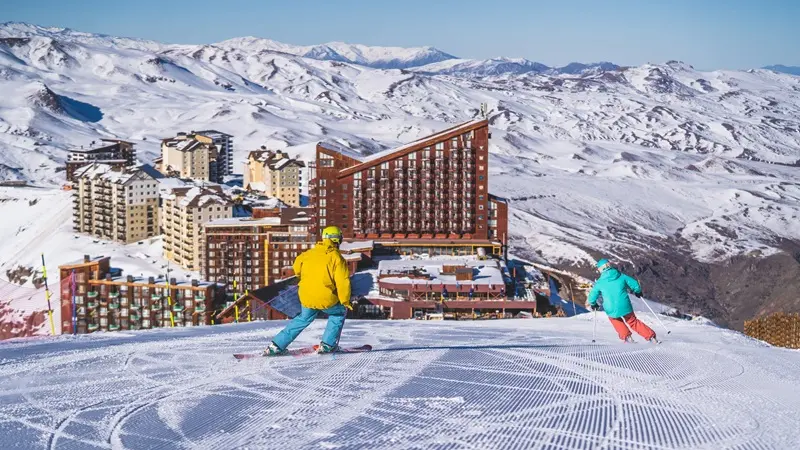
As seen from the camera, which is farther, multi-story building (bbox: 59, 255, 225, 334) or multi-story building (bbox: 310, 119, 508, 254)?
multi-story building (bbox: 310, 119, 508, 254)

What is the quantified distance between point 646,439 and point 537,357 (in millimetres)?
1768

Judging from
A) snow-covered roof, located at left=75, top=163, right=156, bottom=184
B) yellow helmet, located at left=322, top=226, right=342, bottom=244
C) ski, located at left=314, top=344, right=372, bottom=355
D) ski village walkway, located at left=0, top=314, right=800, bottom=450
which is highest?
snow-covered roof, located at left=75, top=163, right=156, bottom=184

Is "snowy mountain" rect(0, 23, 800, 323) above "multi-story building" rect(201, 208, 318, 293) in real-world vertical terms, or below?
above

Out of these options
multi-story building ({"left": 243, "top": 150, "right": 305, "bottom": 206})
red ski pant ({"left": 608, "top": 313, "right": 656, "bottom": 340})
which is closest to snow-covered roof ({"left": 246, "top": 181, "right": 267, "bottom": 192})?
multi-story building ({"left": 243, "top": 150, "right": 305, "bottom": 206})

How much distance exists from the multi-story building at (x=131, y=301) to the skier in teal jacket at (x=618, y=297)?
1528 cm

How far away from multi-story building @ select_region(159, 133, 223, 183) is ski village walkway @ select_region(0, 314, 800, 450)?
36.7 meters

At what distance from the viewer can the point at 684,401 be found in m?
3.88

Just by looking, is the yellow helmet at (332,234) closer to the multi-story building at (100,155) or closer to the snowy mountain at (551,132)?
the snowy mountain at (551,132)

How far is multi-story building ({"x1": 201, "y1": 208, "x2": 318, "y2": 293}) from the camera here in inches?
1007

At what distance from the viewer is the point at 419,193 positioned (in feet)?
85.7

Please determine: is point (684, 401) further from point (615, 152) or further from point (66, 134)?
point (615, 152)

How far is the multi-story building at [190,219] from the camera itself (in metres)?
27.5

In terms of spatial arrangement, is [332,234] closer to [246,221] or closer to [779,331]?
[779,331]

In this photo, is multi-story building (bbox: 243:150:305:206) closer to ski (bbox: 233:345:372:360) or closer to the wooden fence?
the wooden fence
